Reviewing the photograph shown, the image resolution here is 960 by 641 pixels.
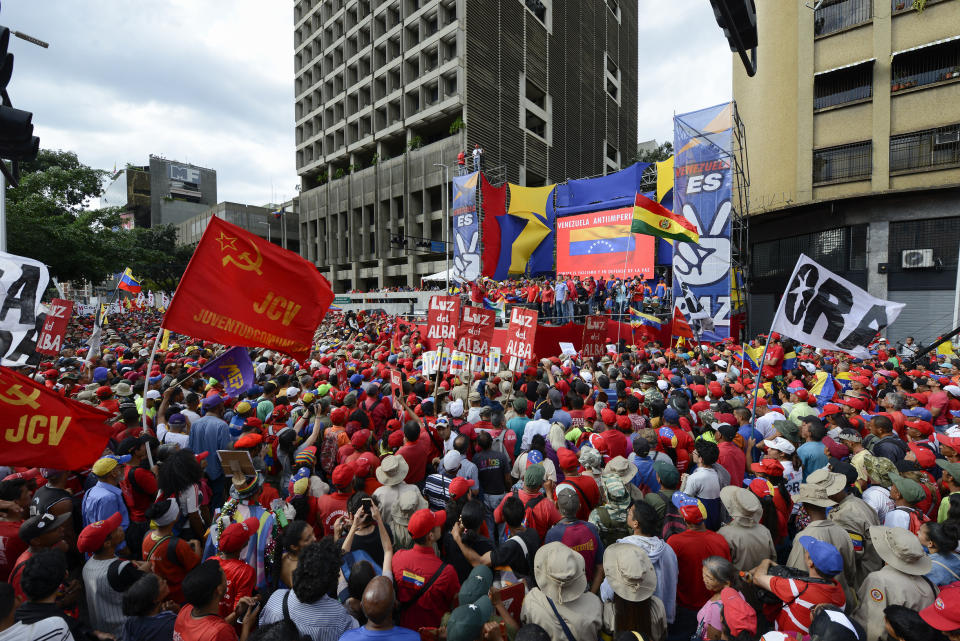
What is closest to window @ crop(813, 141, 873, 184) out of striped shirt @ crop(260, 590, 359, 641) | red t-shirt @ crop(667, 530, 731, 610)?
red t-shirt @ crop(667, 530, 731, 610)

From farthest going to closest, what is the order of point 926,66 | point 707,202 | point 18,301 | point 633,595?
point 926,66
point 707,202
point 18,301
point 633,595

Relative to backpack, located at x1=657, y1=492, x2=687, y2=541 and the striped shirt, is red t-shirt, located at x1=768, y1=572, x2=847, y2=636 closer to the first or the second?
backpack, located at x1=657, y1=492, x2=687, y2=541

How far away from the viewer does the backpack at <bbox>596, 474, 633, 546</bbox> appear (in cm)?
330

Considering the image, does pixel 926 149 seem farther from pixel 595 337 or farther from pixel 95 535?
pixel 95 535

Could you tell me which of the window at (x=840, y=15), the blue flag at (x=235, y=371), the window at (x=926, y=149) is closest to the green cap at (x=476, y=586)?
the blue flag at (x=235, y=371)

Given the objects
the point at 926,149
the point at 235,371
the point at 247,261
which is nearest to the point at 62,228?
the point at 235,371

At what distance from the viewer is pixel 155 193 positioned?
2672 inches

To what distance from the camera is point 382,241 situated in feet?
135

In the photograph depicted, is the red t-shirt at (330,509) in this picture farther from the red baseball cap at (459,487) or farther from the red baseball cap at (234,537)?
the red baseball cap at (459,487)

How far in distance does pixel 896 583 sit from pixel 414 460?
361cm

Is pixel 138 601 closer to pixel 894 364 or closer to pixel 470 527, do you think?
pixel 470 527

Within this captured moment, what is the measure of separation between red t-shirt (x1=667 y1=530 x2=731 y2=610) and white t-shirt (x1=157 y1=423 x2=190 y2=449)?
483cm

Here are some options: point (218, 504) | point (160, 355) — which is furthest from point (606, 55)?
point (218, 504)

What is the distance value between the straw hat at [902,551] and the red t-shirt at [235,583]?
147 inches
